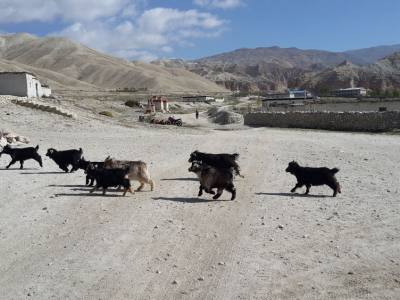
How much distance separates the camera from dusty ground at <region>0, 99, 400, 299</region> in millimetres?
7195

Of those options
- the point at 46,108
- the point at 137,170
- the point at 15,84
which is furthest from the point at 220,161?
the point at 15,84

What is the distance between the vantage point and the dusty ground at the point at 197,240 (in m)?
7.20

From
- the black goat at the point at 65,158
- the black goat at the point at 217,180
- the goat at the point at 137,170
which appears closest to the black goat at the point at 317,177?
the black goat at the point at 217,180

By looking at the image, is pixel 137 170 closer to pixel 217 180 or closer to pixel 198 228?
pixel 217 180

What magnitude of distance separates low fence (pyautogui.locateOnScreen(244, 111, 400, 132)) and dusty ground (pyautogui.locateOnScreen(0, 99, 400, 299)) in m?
22.3

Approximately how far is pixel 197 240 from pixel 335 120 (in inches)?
1292

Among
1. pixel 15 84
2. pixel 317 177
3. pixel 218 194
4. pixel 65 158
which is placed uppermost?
pixel 15 84

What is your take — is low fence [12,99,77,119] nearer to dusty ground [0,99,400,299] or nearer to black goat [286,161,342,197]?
dusty ground [0,99,400,299]

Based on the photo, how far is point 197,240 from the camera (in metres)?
9.12

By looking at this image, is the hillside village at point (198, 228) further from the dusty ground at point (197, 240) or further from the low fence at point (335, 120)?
the low fence at point (335, 120)

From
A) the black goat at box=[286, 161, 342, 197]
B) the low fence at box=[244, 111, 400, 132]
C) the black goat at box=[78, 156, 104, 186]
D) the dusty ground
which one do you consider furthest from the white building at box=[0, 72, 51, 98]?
the black goat at box=[286, 161, 342, 197]

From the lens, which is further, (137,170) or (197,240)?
(137,170)

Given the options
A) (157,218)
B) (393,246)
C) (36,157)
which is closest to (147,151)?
(36,157)

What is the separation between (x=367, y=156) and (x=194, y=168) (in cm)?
1094
